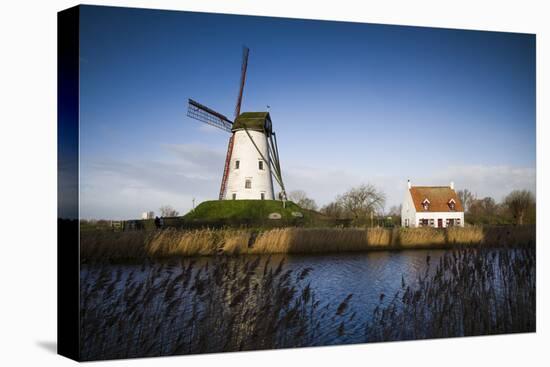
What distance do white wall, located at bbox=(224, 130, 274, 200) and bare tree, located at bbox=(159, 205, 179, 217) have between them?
4051 millimetres

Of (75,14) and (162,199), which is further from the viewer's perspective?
(162,199)

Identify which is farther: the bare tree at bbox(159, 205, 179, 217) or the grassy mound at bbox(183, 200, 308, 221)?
the grassy mound at bbox(183, 200, 308, 221)

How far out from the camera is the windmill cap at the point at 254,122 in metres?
10.3

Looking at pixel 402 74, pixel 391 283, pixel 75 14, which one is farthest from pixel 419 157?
pixel 75 14

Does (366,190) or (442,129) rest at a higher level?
(442,129)

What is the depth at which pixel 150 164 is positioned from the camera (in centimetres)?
898

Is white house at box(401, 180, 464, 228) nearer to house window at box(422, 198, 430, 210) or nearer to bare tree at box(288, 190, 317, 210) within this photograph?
house window at box(422, 198, 430, 210)

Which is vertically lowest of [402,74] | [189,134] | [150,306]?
[150,306]

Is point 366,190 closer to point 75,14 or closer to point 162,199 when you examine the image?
point 162,199

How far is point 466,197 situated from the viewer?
10109 millimetres

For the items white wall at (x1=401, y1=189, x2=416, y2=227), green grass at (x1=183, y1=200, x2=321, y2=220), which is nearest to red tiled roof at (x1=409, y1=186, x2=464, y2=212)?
white wall at (x1=401, y1=189, x2=416, y2=227)

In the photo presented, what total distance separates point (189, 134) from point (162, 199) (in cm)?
94

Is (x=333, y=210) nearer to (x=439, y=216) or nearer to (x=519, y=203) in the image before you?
(x=439, y=216)

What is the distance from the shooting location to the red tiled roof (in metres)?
9.84
